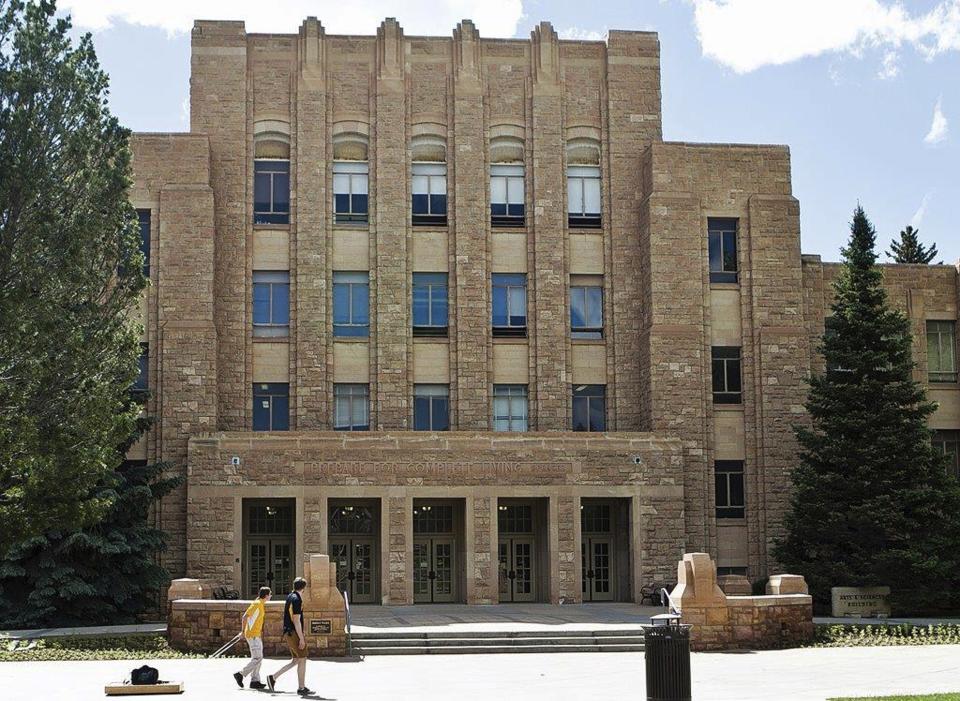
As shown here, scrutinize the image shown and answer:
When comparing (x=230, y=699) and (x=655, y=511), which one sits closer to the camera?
(x=230, y=699)

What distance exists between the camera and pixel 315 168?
41812 mm

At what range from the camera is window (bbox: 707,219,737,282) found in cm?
4244

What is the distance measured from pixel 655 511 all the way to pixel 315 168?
14.3 meters

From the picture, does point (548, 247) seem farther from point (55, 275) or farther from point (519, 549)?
point (55, 275)

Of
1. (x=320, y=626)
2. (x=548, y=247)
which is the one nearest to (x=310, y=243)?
(x=548, y=247)

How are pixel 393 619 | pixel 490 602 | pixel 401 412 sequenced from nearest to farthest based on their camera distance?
pixel 393 619
pixel 490 602
pixel 401 412

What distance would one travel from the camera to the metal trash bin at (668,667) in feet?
62.7

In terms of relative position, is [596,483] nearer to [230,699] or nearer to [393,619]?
[393,619]

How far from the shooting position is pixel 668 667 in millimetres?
19219

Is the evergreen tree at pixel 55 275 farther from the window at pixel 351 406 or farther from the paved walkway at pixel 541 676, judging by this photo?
the window at pixel 351 406

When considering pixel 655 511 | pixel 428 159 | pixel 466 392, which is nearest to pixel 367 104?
pixel 428 159

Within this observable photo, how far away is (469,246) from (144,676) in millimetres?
22719

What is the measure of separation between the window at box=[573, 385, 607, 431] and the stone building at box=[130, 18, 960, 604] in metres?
0.10

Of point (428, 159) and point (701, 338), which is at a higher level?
point (428, 159)
